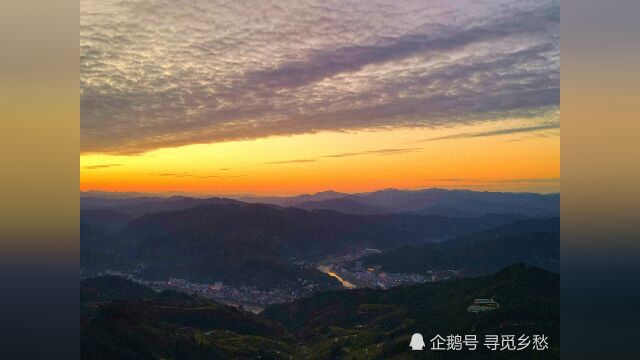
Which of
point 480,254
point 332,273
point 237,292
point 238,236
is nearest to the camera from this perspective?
point 237,292

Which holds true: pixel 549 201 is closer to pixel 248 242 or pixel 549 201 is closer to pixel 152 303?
pixel 248 242

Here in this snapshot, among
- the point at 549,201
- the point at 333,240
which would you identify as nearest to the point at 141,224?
the point at 333,240

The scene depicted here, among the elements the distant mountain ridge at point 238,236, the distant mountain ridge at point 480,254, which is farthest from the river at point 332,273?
the distant mountain ridge at point 480,254

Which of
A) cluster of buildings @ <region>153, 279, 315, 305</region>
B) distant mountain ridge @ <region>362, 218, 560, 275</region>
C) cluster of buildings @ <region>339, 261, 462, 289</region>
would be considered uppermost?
distant mountain ridge @ <region>362, 218, 560, 275</region>

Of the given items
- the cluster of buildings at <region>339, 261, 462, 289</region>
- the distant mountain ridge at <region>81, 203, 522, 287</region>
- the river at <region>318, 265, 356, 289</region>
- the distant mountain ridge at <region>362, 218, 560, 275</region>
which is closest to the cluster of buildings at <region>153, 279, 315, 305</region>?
the river at <region>318, 265, 356, 289</region>

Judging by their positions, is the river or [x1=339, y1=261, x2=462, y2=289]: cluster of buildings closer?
[x1=339, y1=261, x2=462, y2=289]: cluster of buildings

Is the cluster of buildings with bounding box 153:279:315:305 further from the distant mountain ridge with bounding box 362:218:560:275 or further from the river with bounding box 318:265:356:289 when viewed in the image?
the distant mountain ridge with bounding box 362:218:560:275

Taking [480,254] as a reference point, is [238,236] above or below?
above

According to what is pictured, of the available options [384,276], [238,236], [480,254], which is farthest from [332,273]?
[480,254]

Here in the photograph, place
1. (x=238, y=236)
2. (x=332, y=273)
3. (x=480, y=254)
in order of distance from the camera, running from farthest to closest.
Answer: (x=238, y=236) → (x=332, y=273) → (x=480, y=254)

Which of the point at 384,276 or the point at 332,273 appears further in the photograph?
the point at 332,273

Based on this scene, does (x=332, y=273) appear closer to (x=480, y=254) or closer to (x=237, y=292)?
(x=237, y=292)
